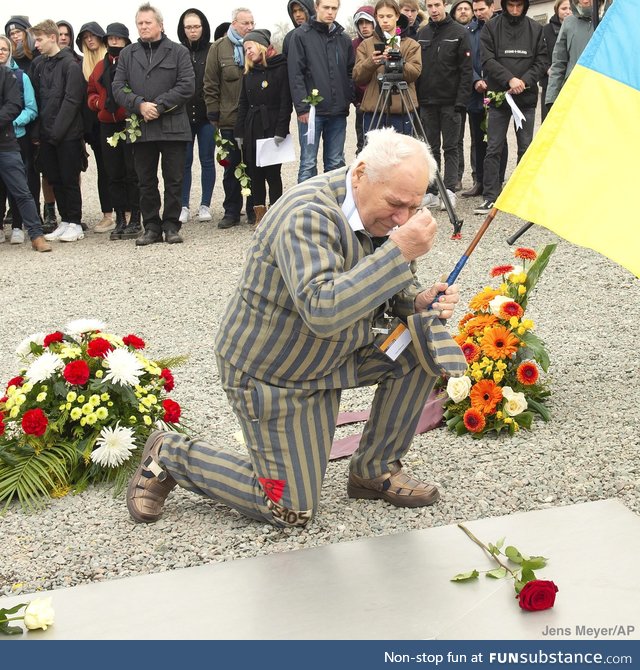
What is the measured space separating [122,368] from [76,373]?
172 millimetres

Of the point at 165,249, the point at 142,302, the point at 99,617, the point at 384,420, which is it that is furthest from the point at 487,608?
the point at 165,249

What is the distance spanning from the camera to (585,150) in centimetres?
348

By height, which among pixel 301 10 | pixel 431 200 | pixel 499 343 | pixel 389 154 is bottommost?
pixel 431 200

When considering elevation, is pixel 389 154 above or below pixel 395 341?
above

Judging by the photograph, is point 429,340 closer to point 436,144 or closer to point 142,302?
point 142,302

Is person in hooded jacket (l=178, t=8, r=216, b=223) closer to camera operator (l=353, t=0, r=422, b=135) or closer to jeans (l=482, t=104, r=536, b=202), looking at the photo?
camera operator (l=353, t=0, r=422, b=135)

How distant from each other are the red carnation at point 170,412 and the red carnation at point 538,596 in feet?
5.73

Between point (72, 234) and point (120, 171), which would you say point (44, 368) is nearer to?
point (120, 171)

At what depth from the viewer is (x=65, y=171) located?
9.37 meters

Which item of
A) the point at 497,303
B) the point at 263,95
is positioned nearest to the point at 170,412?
the point at 497,303

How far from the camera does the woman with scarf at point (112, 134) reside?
8891mm

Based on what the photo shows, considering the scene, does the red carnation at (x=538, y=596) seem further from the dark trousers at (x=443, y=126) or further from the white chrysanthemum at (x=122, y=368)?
the dark trousers at (x=443, y=126)

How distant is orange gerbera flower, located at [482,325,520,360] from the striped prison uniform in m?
0.80

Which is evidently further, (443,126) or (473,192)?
(473,192)
